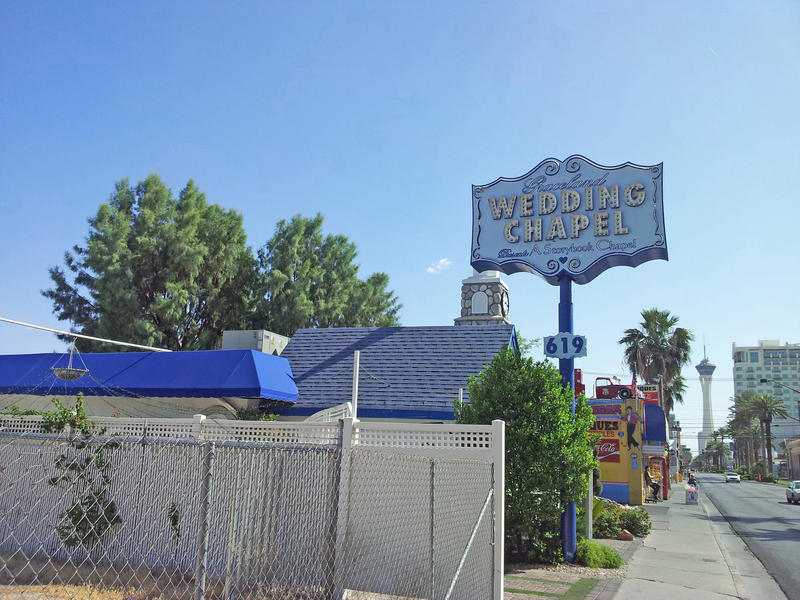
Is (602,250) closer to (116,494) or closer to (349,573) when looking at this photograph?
(349,573)

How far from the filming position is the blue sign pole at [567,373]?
458 inches

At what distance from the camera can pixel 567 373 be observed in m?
12.3

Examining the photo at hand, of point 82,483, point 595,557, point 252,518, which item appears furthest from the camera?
point 595,557

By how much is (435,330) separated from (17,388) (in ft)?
35.5

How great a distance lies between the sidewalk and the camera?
33.4 ft

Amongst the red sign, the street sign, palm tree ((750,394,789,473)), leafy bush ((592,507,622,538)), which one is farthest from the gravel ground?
palm tree ((750,394,789,473))

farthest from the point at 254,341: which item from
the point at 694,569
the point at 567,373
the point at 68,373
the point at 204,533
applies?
the point at 204,533

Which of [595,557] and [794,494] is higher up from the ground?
[595,557]

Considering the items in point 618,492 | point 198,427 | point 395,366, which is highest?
point 395,366

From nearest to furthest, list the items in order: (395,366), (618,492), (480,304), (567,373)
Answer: (567,373), (395,366), (480,304), (618,492)

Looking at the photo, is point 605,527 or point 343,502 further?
point 605,527

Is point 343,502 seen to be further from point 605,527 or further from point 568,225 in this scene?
point 605,527

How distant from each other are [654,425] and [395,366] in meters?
22.1

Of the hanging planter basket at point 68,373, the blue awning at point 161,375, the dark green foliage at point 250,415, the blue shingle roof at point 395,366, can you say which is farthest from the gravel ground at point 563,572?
the hanging planter basket at point 68,373
